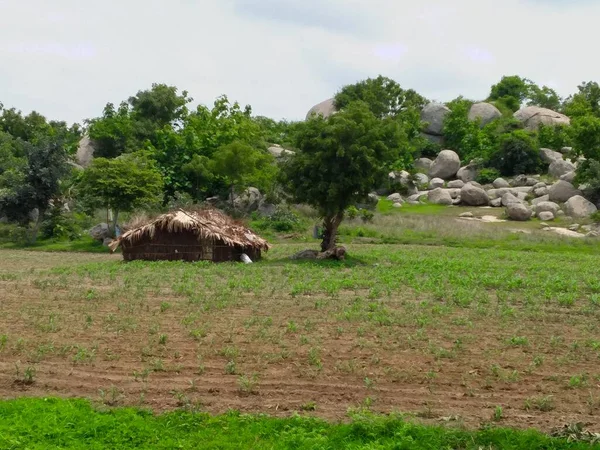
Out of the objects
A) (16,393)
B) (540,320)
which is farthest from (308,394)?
(540,320)

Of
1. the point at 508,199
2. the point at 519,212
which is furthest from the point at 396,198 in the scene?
the point at 519,212

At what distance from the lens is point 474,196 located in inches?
1816

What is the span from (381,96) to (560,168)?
1534 centimetres

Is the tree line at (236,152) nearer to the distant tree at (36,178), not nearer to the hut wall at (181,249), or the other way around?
the distant tree at (36,178)

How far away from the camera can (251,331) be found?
11445 millimetres

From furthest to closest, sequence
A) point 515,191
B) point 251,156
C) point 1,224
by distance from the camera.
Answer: point 515,191 → point 251,156 → point 1,224

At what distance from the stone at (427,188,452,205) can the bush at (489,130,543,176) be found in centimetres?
756

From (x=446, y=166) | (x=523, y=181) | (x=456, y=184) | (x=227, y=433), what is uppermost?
(x=446, y=166)

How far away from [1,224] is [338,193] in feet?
64.5

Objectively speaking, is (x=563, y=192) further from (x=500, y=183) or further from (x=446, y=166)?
(x=446, y=166)

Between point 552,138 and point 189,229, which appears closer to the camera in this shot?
point 189,229

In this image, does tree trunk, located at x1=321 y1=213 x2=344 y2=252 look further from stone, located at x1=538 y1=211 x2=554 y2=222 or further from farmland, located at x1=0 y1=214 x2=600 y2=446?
stone, located at x1=538 y1=211 x2=554 y2=222

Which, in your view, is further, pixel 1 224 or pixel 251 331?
pixel 1 224

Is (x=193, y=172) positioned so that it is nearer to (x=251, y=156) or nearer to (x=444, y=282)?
(x=251, y=156)
